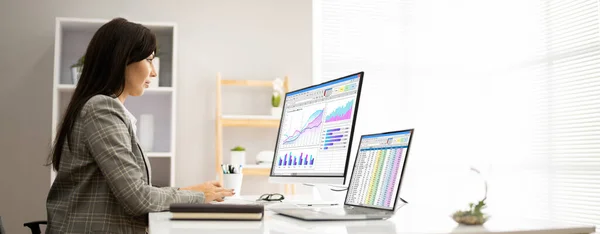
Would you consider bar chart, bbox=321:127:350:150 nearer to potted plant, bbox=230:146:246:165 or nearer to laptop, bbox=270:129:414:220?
laptop, bbox=270:129:414:220

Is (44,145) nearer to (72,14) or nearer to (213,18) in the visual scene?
(72,14)

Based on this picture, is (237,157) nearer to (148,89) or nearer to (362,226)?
(148,89)

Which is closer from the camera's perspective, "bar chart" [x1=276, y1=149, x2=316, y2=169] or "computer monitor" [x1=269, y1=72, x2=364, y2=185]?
"computer monitor" [x1=269, y1=72, x2=364, y2=185]

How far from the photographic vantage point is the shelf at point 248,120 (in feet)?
12.3

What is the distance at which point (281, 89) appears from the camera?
3.89 metres

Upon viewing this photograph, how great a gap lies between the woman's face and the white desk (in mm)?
564

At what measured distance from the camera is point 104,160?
1581 mm

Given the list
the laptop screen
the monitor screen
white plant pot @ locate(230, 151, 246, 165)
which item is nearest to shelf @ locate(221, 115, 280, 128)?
white plant pot @ locate(230, 151, 246, 165)

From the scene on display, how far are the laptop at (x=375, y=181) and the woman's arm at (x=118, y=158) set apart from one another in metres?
0.34

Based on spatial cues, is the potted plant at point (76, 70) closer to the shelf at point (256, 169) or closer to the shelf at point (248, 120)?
the shelf at point (248, 120)

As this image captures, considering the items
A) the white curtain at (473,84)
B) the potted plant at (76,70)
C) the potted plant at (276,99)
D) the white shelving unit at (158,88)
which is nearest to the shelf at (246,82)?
the potted plant at (276,99)

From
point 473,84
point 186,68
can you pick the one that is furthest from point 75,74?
point 473,84

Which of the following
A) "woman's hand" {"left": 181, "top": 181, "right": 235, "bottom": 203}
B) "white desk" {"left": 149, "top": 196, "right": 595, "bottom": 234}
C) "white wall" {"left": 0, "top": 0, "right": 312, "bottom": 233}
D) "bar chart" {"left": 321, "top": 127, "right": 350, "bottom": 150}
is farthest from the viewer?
"white wall" {"left": 0, "top": 0, "right": 312, "bottom": 233}

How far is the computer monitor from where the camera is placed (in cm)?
173
